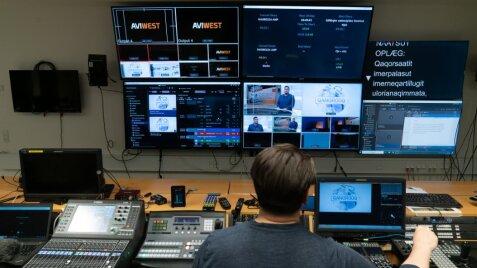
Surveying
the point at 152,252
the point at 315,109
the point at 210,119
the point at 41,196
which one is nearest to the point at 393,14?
the point at 315,109

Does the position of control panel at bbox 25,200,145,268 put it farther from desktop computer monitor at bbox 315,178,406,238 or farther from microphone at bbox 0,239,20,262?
desktop computer monitor at bbox 315,178,406,238

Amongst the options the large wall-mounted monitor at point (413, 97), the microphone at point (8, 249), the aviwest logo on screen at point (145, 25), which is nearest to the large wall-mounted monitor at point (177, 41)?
the aviwest logo on screen at point (145, 25)

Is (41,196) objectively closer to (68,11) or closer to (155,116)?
(155,116)

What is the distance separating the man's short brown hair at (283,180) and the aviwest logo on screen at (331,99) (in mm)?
2220

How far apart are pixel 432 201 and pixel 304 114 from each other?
1.20 metres

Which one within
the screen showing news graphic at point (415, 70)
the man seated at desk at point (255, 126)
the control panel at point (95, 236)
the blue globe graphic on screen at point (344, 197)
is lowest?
the control panel at point (95, 236)

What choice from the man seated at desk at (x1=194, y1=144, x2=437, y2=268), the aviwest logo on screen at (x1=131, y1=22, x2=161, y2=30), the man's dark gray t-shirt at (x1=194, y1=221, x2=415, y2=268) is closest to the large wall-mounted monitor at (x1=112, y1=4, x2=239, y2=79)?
the aviwest logo on screen at (x1=131, y1=22, x2=161, y2=30)

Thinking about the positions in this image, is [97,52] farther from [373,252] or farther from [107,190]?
[373,252]

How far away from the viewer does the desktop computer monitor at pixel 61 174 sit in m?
2.55

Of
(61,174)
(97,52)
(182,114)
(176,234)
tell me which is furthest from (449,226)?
(97,52)

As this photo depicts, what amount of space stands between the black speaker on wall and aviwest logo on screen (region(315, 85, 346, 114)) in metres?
1.82

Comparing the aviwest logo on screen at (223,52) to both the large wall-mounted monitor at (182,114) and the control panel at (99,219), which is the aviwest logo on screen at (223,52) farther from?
the control panel at (99,219)

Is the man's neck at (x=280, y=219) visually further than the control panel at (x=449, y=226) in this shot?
No

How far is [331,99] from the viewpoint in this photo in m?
3.28
